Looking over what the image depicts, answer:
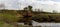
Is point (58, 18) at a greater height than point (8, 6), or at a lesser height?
lesser

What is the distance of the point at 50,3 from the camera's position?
3.38m

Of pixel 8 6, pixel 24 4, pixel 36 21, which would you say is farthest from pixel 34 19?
pixel 8 6

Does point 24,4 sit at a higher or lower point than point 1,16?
higher

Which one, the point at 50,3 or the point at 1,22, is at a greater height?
the point at 50,3

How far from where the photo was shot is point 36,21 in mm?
3305

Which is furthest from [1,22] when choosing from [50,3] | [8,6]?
[50,3]

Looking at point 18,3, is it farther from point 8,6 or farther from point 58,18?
point 58,18

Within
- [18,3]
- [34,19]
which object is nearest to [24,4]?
[18,3]

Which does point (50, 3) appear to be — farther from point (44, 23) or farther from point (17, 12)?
point (17, 12)

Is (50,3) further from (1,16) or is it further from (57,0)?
(1,16)

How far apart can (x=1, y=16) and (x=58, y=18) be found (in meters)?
1.09

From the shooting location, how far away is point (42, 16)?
10.8 feet

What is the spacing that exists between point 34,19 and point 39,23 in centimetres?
12

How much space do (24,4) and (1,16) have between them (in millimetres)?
497
